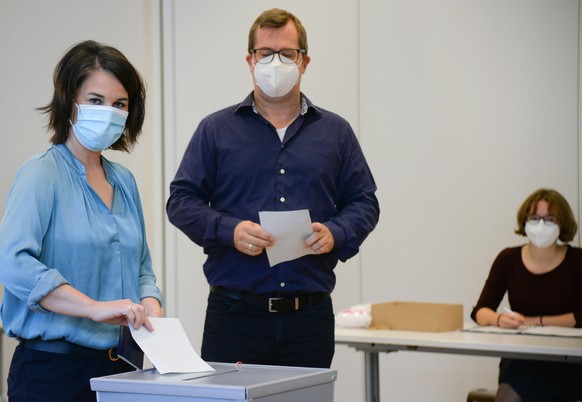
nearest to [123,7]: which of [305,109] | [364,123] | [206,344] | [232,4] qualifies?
[232,4]

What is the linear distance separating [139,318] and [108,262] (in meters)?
0.20

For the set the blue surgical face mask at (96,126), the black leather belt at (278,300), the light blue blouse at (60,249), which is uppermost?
the blue surgical face mask at (96,126)

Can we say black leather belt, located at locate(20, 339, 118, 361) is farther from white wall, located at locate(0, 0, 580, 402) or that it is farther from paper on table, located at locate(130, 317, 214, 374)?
white wall, located at locate(0, 0, 580, 402)

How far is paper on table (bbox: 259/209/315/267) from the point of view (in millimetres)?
2393

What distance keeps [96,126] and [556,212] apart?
106 inches

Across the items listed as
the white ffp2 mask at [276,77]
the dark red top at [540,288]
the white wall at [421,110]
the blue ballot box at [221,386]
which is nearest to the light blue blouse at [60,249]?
the blue ballot box at [221,386]

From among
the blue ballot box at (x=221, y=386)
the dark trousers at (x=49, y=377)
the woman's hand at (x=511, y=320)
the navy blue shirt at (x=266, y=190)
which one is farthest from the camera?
the woman's hand at (x=511, y=320)

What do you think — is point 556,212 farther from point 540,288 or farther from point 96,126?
point 96,126

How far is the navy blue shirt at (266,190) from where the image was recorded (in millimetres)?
2494

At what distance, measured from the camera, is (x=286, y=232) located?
2.42 metres

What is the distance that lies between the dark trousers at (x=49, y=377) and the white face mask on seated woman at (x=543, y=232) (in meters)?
2.67

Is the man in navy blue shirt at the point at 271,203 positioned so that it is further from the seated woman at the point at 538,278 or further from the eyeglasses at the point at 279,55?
the seated woman at the point at 538,278

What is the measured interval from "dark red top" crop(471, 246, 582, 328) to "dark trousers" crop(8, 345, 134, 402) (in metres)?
2.56

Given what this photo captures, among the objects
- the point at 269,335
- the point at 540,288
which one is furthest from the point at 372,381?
the point at 269,335
